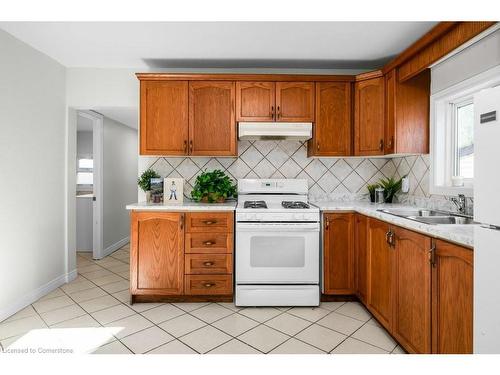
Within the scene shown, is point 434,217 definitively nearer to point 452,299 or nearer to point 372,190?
point 452,299

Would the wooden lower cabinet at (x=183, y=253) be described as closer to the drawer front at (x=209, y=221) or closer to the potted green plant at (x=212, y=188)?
the drawer front at (x=209, y=221)

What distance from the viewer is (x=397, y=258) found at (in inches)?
74.1

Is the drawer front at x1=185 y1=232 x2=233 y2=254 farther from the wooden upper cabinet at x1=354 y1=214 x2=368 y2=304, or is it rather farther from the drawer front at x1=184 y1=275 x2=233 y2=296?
the wooden upper cabinet at x1=354 y1=214 x2=368 y2=304

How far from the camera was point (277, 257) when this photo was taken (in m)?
2.49

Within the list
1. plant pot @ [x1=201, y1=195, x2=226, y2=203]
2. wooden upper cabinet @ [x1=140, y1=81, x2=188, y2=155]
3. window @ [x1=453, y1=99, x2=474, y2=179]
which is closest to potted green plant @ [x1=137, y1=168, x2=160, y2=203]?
wooden upper cabinet @ [x1=140, y1=81, x2=188, y2=155]

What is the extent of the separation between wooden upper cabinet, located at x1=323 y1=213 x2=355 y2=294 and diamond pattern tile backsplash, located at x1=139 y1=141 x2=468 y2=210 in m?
0.58

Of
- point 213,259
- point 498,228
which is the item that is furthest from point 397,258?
point 213,259

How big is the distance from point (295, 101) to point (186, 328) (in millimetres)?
2169

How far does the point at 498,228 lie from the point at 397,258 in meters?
0.96

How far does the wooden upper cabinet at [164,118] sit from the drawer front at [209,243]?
0.81 m

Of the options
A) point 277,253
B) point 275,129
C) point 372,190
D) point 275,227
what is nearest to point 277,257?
point 277,253

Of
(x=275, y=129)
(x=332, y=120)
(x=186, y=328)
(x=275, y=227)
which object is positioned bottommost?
(x=186, y=328)

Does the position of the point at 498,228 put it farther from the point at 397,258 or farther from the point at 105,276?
the point at 105,276

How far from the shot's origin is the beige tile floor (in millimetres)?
1904
